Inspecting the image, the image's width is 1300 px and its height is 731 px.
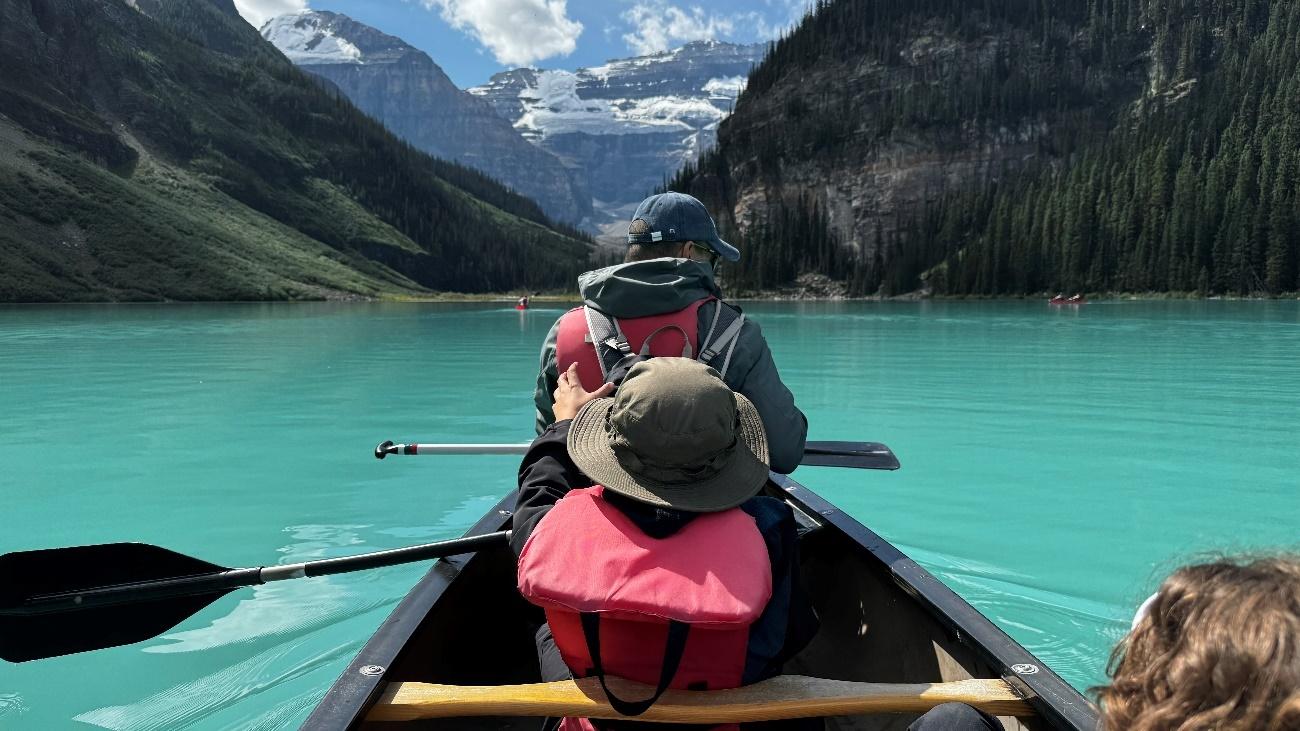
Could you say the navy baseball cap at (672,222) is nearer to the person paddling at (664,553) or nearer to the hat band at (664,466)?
the person paddling at (664,553)

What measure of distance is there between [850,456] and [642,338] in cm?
309

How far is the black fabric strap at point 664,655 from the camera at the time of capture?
2.38 metres

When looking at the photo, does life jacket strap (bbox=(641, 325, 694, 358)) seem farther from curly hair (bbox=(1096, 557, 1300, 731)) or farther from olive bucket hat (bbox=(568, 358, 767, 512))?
curly hair (bbox=(1096, 557, 1300, 731))

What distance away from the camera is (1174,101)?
122 meters

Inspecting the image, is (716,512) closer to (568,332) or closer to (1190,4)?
(568,332)

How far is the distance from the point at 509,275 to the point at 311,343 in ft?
506

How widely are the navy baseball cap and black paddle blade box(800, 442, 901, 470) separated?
247cm

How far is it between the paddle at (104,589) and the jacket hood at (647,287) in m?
1.36

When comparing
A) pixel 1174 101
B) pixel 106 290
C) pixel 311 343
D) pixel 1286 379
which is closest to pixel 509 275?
pixel 106 290

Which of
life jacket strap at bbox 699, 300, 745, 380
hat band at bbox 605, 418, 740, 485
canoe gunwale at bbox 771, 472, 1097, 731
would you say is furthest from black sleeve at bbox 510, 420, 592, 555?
canoe gunwale at bbox 771, 472, 1097, 731

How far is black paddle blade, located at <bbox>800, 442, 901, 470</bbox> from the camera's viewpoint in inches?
244

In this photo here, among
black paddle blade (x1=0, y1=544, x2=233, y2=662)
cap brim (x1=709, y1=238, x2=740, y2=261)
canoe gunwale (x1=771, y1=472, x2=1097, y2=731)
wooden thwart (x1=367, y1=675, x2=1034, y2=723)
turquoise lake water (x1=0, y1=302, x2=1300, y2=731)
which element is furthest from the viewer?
turquoise lake water (x1=0, y1=302, x2=1300, y2=731)

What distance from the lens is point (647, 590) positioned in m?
2.34

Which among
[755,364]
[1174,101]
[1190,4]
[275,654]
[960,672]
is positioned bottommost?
[275,654]
